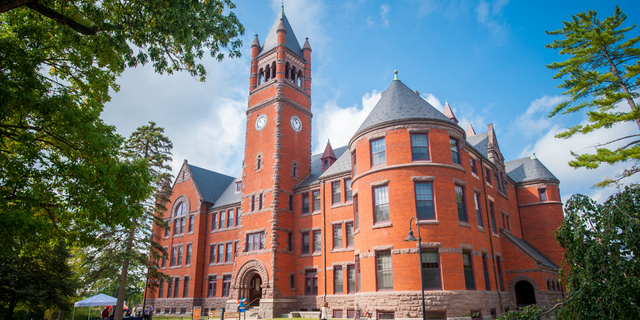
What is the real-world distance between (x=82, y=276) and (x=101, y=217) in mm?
23009

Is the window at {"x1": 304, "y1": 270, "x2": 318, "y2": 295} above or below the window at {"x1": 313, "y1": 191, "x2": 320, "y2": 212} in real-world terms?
below

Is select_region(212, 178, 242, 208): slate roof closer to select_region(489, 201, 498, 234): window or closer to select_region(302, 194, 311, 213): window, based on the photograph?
select_region(302, 194, 311, 213): window

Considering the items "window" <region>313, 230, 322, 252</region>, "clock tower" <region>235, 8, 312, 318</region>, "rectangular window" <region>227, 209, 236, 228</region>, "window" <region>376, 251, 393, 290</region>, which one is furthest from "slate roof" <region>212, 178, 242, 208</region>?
"window" <region>376, 251, 393, 290</region>

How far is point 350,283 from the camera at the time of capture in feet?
94.1

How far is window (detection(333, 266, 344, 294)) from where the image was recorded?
29434 millimetres

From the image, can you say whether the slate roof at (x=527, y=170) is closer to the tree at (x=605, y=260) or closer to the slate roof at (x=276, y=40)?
the slate roof at (x=276, y=40)

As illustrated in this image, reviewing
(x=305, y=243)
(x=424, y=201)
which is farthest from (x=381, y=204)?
(x=305, y=243)

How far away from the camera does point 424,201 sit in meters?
22.5

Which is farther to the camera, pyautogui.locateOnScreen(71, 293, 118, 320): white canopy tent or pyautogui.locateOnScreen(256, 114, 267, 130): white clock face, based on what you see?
pyautogui.locateOnScreen(256, 114, 267, 130): white clock face

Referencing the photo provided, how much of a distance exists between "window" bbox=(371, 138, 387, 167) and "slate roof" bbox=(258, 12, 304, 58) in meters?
18.7

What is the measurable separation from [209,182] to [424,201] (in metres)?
31.6

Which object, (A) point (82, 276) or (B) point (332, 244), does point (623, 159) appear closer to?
(B) point (332, 244)

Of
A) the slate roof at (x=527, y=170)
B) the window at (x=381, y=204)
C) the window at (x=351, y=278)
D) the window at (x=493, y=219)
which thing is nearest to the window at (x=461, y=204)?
the window at (x=381, y=204)

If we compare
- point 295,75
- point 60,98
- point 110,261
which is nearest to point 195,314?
point 110,261
